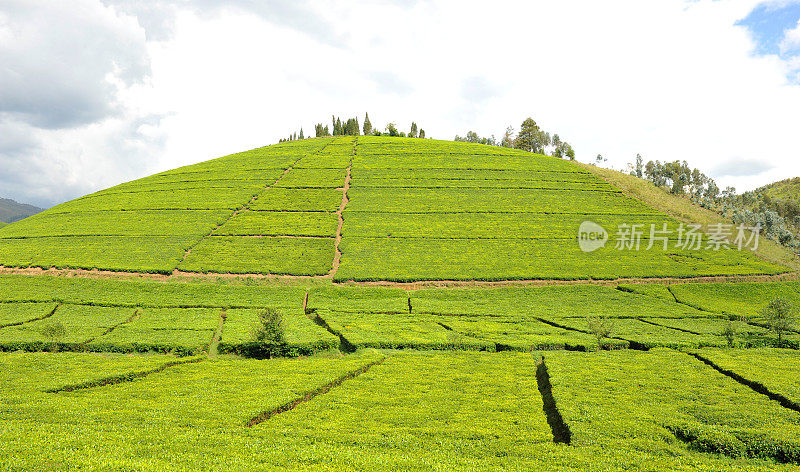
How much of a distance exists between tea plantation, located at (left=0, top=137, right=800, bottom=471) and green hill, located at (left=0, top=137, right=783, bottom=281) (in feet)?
1.85

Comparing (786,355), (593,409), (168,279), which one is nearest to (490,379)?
(593,409)

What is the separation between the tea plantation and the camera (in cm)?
1844

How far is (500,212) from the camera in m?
79.7

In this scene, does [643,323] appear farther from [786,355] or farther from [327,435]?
[327,435]

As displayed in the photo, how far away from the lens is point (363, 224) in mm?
73438

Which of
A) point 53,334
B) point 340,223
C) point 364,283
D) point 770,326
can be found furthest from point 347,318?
point 770,326

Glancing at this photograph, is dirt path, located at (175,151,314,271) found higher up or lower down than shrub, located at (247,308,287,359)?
higher up

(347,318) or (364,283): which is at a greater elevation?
(364,283)

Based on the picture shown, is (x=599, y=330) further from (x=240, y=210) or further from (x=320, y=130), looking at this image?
(x=320, y=130)

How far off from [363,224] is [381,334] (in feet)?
122

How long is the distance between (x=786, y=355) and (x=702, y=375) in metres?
13.7

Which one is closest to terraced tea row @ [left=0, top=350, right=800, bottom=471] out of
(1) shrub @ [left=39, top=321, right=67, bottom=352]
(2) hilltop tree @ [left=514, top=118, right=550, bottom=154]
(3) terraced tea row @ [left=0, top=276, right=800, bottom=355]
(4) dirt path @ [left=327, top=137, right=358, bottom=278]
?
(1) shrub @ [left=39, top=321, right=67, bottom=352]

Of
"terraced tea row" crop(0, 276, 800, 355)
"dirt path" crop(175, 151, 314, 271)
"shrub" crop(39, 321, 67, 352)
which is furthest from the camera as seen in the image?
"dirt path" crop(175, 151, 314, 271)

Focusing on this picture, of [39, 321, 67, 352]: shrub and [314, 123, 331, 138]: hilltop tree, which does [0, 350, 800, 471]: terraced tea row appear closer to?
[39, 321, 67, 352]: shrub
